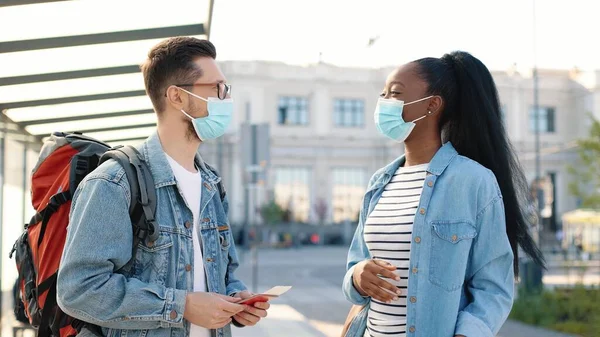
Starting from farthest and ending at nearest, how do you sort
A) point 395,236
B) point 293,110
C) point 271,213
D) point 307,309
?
1. point 293,110
2. point 271,213
3. point 307,309
4. point 395,236

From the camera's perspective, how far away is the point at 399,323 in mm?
2818

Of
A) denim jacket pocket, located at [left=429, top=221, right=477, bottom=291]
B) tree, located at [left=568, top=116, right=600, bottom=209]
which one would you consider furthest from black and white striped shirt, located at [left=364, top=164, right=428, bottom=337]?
tree, located at [left=568, top=116, right=600, bottom=209]

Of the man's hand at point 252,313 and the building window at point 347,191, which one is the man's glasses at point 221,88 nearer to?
the man's hand at point 252,313

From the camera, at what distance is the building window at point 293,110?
173ft

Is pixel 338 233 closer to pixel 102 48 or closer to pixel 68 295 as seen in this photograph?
pixel 102 48

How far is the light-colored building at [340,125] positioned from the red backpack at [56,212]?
1898 inches

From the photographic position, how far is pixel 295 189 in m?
53.0

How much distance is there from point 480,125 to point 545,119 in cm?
5429

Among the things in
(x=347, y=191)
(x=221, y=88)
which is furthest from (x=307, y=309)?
(x=347, y=191)

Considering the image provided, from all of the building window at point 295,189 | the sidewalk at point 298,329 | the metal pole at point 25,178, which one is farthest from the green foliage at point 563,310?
the building window at point 295,189

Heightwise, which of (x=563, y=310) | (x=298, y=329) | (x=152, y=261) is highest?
(x=152, y=261)

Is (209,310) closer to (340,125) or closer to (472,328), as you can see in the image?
(472,328)

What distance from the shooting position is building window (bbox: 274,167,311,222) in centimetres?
5262

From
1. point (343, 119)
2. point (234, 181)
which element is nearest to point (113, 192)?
point (234, 181)
